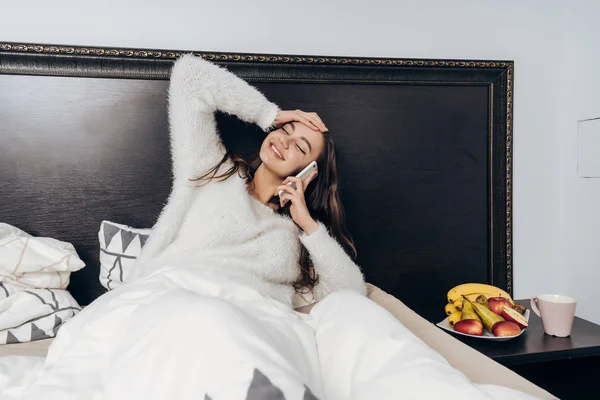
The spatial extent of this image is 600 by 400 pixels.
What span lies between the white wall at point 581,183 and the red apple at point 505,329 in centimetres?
74

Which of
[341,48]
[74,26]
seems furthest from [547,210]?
[74,26]

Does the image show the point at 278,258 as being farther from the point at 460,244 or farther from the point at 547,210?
the point at 547,210

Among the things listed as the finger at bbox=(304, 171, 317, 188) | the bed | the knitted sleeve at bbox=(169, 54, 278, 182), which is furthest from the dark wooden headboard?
the finger at bbox=(304, 171, 317, 188)

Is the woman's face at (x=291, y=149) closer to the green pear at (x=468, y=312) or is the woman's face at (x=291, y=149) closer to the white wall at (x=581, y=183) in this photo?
the green pear at (x=468, y=312)

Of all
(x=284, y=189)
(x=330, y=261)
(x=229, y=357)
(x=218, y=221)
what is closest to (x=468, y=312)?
(x=330, y=261)

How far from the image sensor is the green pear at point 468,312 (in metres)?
1.67

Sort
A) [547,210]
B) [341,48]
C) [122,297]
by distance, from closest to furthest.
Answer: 1. [122,297]
2. [341,48]
3. [547,210]

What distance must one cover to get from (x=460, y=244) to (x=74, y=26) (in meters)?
1.70

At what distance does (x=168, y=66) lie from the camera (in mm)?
1774

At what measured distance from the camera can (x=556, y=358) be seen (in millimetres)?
1545

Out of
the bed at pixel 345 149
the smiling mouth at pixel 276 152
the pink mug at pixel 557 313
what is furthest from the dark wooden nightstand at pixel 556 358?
the smiling mouth at pixel 276 152

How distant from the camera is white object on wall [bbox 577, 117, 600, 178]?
2.04 meters

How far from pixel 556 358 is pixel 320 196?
920 mm

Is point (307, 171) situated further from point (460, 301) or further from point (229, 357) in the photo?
point (229, 357)
